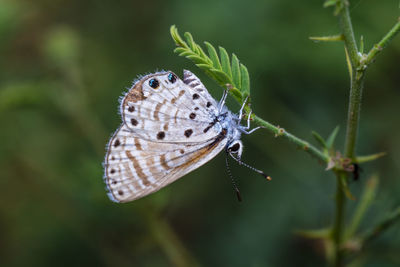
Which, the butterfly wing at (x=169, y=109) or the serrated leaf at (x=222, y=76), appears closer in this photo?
the serrated leaf at (x=222, y=76)

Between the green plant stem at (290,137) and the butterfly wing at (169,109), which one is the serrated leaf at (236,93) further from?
the butterfly wing at (169,109)

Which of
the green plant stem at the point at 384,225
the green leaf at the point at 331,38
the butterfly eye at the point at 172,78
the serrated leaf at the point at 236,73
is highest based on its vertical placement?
the butterfly eye at the point at 172,78

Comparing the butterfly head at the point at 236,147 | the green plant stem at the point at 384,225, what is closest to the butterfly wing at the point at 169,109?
the butterfly head at the point at 236,147

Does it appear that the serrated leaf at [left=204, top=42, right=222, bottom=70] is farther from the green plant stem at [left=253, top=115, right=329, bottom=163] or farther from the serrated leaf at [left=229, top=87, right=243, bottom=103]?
the green plant stem at [left=253, top=115, right=329, bottom=163]

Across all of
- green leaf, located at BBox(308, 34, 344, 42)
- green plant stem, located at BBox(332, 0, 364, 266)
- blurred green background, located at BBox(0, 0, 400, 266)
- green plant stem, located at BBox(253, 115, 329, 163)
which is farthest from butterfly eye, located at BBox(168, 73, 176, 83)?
blurred green background, located at BBox(0, 0, 400, 266)

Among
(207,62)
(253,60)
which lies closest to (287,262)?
(253,60)

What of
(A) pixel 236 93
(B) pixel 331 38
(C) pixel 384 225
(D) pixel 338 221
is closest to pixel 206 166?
(D) pixel 338 221

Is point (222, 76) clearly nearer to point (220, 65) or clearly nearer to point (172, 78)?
point (220, 65)
